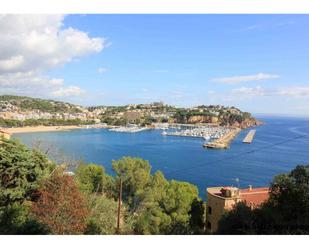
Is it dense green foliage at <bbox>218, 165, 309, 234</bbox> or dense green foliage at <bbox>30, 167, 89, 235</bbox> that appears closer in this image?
dense green foliage at <bbox>30, 167, 89, 235</bbox>

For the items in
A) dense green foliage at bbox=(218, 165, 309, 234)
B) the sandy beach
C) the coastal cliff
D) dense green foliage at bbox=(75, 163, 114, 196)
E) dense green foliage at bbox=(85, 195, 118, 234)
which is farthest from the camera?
the coastal cliff

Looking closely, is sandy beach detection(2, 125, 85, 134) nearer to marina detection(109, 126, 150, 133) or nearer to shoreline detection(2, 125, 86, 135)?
shoreline detection(2, 125, 86, 135)

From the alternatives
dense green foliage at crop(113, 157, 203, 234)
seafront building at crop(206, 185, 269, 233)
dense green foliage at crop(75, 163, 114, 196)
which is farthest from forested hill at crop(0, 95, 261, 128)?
seafront building at crop(206, 185, 269, 233)

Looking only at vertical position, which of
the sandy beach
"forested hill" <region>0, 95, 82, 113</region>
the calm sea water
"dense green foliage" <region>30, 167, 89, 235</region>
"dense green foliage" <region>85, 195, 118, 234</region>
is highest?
"forested hill" <region>0, 95, 82, 113</region>

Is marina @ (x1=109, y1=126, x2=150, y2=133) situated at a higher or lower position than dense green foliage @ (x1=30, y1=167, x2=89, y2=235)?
lower

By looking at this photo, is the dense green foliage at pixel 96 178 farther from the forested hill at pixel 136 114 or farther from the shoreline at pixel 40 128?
the forested hill at pixel 136 114

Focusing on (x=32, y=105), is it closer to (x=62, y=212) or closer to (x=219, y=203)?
(x=219, y=203)

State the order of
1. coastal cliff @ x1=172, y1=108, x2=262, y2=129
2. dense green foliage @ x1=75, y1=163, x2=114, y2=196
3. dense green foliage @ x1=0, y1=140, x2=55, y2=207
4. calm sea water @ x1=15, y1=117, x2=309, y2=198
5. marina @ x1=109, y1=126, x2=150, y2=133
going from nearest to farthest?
dense green foliage @ x1=0, y1=140, x2=55, y2=207 → dense green foliage @ x1=75, y1=163, x2=114, y2=196 → calm sea water @ x1=15, y1=117, x2=309, y2=198 → marina @ x1=109, y1=126, x2=150, y2=133 → coastal cliff @ x1=172, y1=108, x2=262, y2=129
